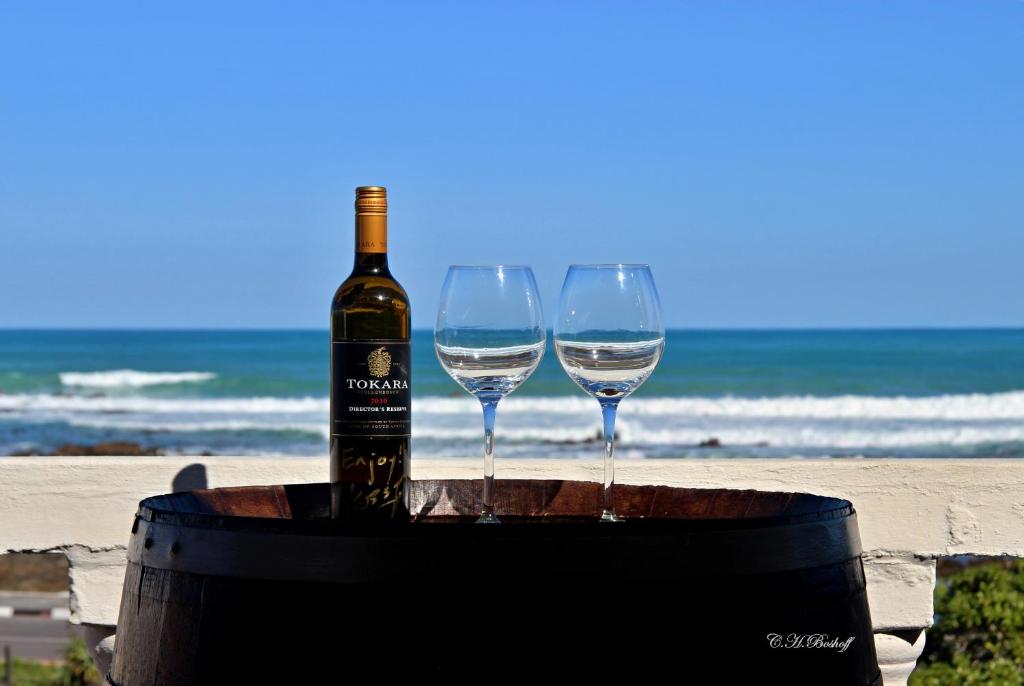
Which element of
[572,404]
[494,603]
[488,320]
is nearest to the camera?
[494,603]

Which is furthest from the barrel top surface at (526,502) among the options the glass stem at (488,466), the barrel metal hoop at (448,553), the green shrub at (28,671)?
the green shrub at (28,671)

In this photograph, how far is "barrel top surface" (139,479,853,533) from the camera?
4.30 feet

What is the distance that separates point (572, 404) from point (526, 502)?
17.7 m

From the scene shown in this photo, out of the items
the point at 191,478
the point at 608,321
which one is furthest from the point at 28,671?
the point at 608,321

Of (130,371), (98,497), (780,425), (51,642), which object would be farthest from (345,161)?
(98,497)

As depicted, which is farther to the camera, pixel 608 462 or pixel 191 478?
pixel 191 478

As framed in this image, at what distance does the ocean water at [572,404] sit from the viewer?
1800 centimetres

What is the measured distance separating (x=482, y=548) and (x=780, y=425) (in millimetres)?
19261

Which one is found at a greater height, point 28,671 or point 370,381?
point 370,381

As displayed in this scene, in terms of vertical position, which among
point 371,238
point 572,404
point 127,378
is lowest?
point 572,404

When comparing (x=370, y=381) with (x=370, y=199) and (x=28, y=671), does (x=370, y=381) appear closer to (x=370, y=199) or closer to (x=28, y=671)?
(x=370, y=199)

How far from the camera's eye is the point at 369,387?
1.29 metres

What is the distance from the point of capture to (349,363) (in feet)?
4.23

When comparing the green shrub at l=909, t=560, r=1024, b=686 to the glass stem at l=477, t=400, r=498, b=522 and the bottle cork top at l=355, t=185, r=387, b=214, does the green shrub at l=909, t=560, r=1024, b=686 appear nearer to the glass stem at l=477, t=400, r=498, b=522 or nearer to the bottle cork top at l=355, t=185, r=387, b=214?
the glass stem at l=477, t=400, r=498, b=522
